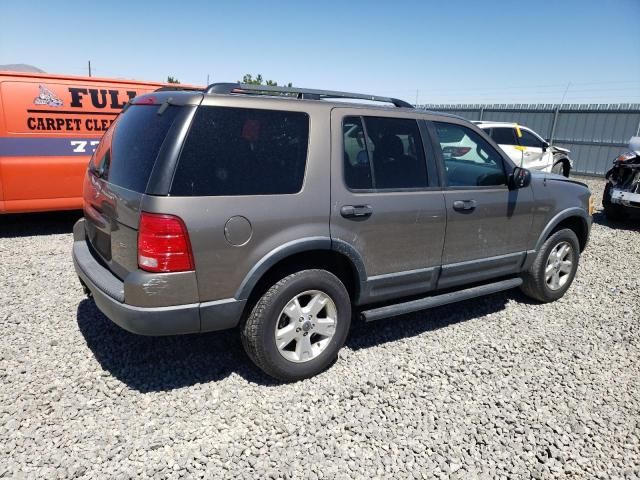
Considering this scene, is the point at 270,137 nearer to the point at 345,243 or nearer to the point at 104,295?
the point at 345,243

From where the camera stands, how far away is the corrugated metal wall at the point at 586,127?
50.7 ft

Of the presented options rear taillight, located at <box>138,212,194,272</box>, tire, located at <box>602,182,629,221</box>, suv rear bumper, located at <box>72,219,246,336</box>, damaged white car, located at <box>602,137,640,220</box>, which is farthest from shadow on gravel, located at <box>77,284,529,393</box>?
tire, located at <box>602,182,629,221</box>

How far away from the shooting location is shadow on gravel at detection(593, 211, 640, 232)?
8.71m

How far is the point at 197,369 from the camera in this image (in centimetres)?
325

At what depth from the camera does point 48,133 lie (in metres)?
6.04

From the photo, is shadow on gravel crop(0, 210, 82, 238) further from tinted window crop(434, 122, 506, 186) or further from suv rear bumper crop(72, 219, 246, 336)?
tinted window crop(434, 122, 506, 186)

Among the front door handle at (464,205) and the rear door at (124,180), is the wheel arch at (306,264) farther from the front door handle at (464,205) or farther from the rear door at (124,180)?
the front door handle at (464,205)

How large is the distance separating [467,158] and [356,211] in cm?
144

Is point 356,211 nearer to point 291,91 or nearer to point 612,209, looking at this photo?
point 291,91

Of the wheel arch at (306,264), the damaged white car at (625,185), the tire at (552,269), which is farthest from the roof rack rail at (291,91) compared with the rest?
the damaged white car at (625,185)

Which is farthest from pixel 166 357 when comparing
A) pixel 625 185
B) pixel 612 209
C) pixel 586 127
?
pixel 586 127

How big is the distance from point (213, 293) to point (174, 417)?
79 centimetres

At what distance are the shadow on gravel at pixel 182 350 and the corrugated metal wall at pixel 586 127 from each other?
48.9 feet

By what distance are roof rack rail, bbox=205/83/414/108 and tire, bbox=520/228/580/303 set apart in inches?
81.4
